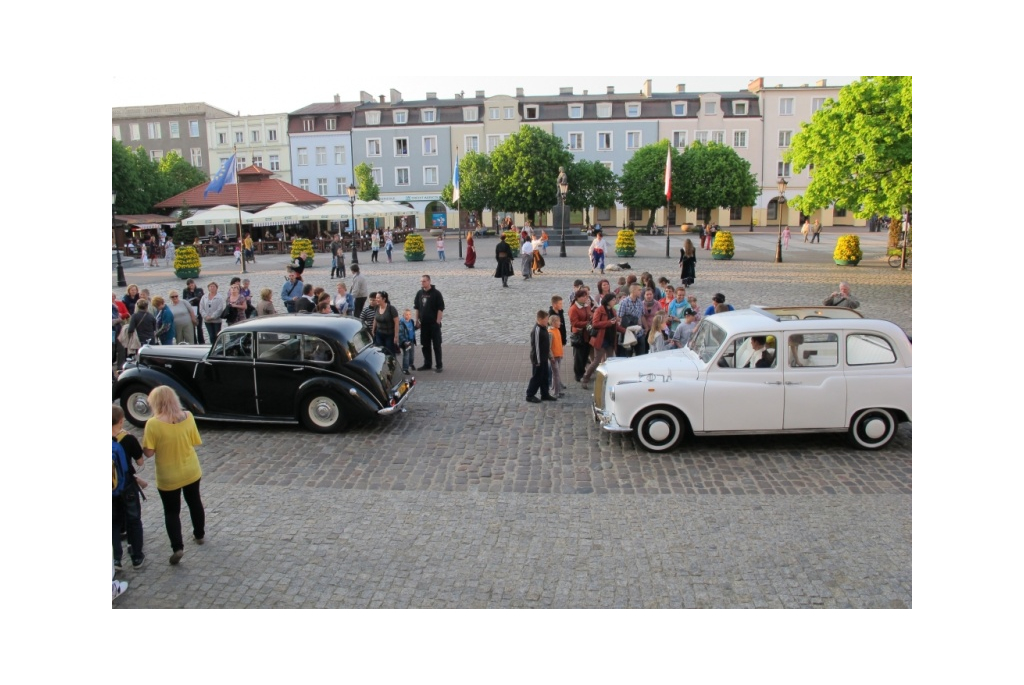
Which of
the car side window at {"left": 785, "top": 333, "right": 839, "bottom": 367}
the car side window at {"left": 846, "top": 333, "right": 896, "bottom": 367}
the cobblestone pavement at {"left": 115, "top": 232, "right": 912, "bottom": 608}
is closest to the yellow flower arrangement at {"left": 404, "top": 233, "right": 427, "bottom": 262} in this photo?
the cobblestone pavement at {"left": 115, "top": 232, "right": 912, "bottom": 608}

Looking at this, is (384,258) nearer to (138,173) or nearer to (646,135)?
(138,173)

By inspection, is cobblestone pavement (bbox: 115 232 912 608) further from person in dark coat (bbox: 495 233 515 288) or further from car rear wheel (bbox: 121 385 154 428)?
person in dark coat (bbox: 495 233 515 288)

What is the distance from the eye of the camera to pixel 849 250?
32312 millimetres

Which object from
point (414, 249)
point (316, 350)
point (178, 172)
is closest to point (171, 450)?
point (316, 350)

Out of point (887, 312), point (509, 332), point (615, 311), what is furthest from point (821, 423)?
point (887, 312)

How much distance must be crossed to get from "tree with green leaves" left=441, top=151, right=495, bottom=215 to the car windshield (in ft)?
155

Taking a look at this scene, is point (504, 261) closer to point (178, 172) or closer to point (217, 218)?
point (217, 218)

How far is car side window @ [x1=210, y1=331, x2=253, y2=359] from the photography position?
10.5m

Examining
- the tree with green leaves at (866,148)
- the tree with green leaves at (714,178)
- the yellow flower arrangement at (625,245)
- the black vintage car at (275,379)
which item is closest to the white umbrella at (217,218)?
the yellow flower arrangement at (625,245)

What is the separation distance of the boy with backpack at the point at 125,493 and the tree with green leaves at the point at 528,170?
49068mm

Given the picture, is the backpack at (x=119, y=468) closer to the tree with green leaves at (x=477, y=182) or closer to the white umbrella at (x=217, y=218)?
the white umbrella at (x=217, y=218)

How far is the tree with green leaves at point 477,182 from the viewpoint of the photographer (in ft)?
184

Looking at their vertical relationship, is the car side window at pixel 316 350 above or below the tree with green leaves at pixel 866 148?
below

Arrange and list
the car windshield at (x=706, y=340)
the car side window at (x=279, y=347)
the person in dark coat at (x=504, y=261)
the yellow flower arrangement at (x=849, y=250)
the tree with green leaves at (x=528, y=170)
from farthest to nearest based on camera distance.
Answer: the tree with green leaves at (x=528, y=170)
the yellow flower arrangement at (x=849, y=250)
the person in dark coat at (x=504, y=261)
the car side window at (x=279, y=347)
the car windshield at (x=706, y=340)
